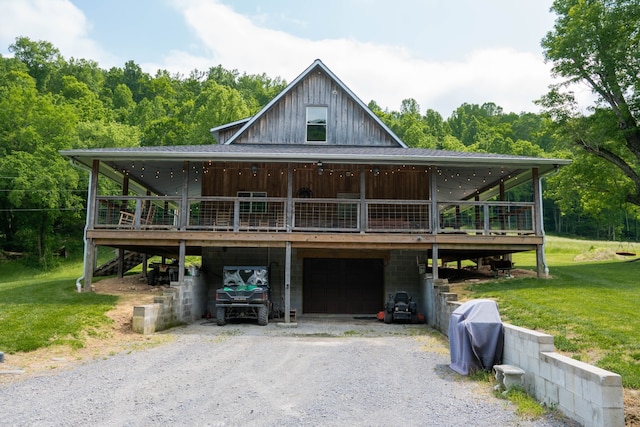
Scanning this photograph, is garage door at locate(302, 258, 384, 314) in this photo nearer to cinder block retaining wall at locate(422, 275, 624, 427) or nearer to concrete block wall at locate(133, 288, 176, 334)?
concrete block wall at locate(133, 288, 176, 334)

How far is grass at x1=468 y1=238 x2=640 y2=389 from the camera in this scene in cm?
Result: 730

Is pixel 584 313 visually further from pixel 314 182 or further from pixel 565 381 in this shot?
pixel 314 182

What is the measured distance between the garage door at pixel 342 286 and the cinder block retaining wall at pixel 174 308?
144 inches

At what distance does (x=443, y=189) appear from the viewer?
21.4 meters

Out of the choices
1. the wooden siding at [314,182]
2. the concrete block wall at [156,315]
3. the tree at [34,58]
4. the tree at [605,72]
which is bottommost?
the concrete block wall at [156,315]

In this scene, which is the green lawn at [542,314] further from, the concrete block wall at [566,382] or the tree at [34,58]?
the tree at [34,58]

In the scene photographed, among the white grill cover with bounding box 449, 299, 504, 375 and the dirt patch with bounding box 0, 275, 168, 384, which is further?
the dirt patch with bounding box 0, 275, 168, 384

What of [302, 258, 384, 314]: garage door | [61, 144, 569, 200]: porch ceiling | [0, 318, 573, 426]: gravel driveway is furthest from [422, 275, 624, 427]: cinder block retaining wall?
[302, 258, 384, 314]: garage door

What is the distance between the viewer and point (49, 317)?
1144cm

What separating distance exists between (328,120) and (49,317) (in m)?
12.0

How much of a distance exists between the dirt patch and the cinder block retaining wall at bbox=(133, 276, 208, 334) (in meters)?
0.39

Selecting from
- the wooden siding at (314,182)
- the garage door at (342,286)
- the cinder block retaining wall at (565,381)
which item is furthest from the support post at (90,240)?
the cinder block retaining wall at (565,381)

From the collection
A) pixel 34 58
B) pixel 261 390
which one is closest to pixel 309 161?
pixel 261 390

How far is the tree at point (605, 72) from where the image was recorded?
22797mm
